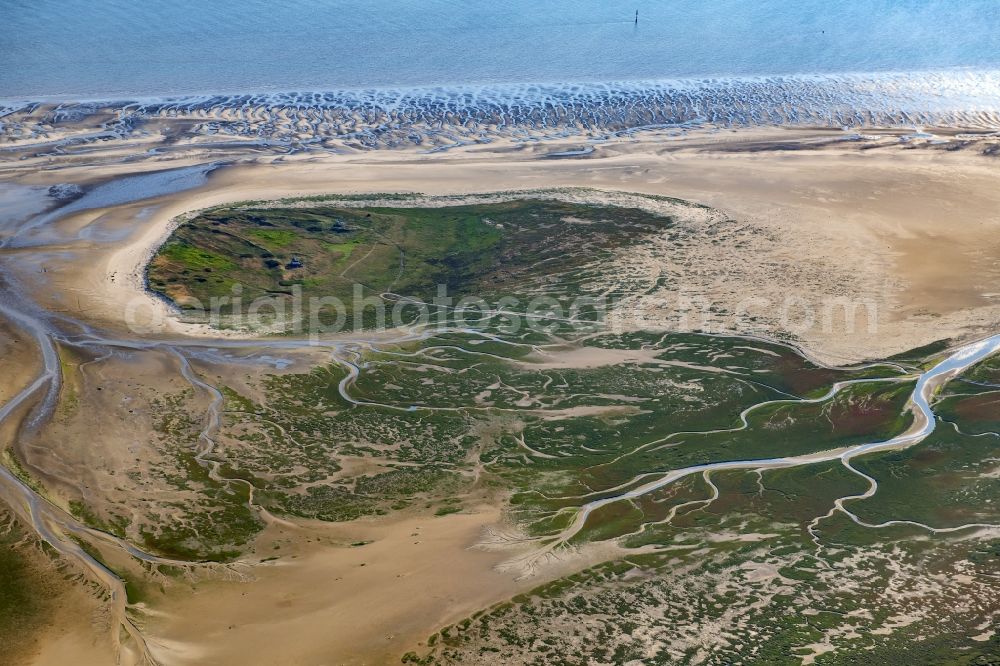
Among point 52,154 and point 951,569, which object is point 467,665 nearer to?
point 951,569

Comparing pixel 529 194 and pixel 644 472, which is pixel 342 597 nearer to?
pixel 644 472

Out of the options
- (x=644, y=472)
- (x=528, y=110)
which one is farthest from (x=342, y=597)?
(x=528, y=110)

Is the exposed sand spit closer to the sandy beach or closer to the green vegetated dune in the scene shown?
the sandy beach

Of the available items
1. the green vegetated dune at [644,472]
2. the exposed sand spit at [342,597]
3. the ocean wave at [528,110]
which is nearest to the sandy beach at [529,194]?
the exposed sand spit at [342,597]

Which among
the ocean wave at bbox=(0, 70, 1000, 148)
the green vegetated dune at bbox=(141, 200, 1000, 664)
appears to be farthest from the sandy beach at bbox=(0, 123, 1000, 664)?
the ocean wave at bbox=(0, 70, 1000, 148)

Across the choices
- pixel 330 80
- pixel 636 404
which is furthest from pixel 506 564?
pixel 330 80

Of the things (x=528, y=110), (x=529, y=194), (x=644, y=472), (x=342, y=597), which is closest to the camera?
(x=342, y=597)

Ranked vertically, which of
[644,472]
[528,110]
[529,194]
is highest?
[528,110]
